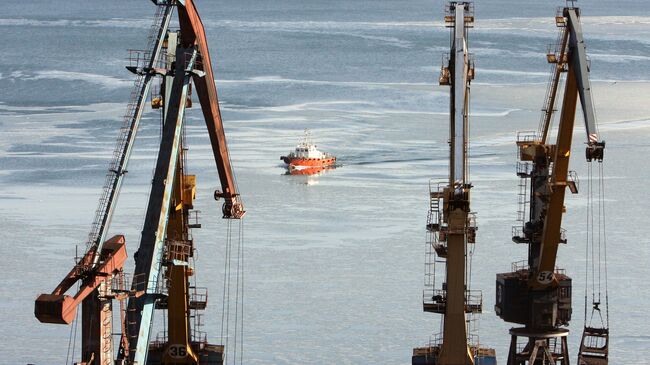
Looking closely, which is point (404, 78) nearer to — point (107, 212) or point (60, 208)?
point (60, 208)

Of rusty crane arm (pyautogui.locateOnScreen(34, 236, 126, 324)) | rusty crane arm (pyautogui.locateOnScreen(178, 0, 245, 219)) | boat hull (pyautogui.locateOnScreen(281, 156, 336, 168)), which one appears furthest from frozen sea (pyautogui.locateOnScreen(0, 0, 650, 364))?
rusty crane arm (pyautogui.locateOnScreen(34, 236, 126, 324))

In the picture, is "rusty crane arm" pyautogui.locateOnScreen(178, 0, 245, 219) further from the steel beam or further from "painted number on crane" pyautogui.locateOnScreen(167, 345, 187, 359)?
"painted number on crane" pyautogui.locateOnScreen(167, 345, 187, 359)

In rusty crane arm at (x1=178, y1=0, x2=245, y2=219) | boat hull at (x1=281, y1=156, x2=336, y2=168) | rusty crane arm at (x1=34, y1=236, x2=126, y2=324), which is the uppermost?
boat hull at (x1=281, y1=156, x2=336, y2=168)

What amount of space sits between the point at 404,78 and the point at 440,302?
62862 millimetres

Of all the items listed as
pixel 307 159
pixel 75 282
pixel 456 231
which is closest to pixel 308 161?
pixel 307 159

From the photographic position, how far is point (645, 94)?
3388 inches

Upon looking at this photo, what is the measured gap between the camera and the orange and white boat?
207 ft

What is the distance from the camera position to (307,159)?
6316cm

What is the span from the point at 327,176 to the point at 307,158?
1009mm

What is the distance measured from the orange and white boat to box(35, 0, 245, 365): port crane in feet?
93.8

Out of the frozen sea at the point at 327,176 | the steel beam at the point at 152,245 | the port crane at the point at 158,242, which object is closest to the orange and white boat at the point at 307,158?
the frozen sea at the point at 327,176

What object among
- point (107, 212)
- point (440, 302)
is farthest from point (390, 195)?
point (107, 212)

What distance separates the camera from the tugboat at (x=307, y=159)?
6297 cm

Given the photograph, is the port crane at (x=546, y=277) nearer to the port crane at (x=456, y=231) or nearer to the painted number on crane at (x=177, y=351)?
the port crane at (x=456, y=231)
